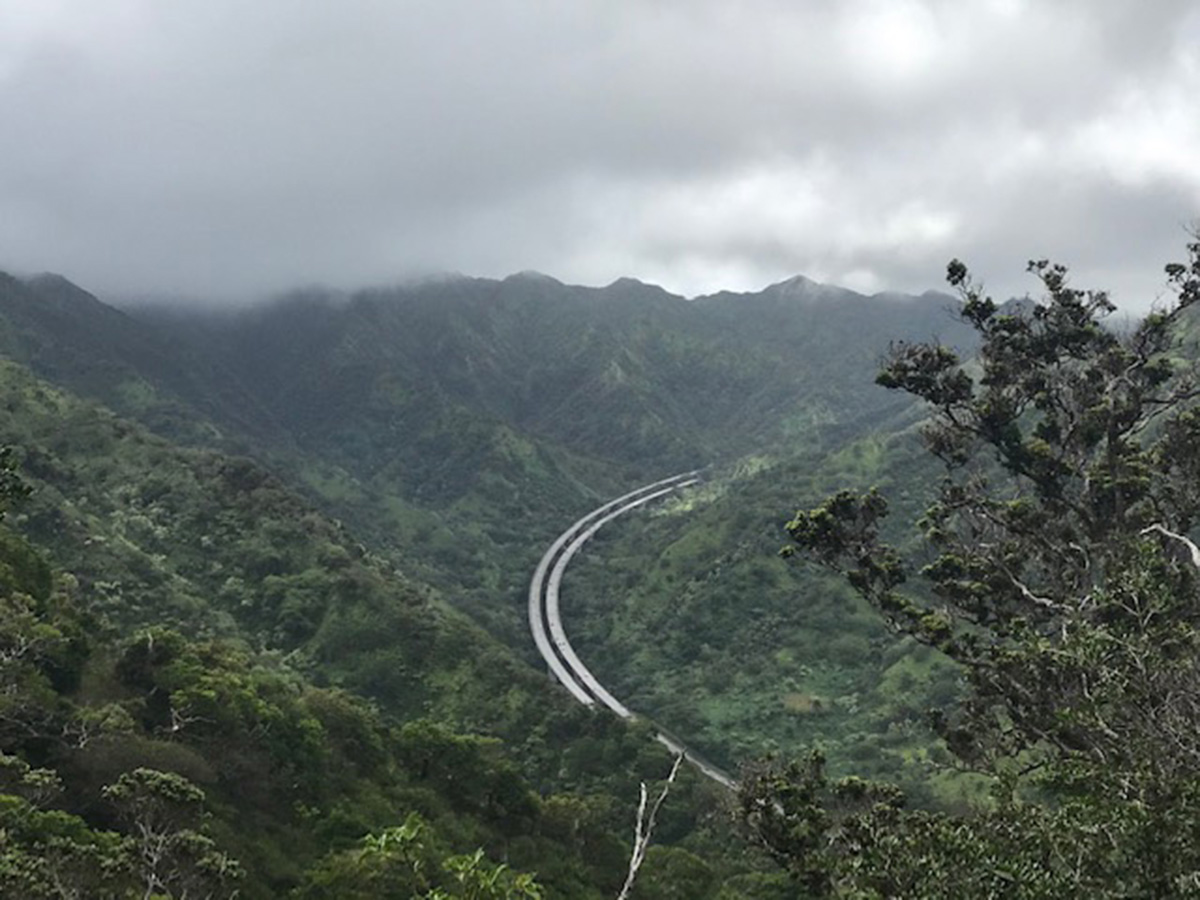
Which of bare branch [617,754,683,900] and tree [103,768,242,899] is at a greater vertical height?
bare branch [617,754,683,900]

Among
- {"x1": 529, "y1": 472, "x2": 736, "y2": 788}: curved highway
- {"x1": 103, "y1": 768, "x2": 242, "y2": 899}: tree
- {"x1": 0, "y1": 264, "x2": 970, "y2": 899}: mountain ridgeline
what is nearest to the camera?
{"x1": 103, "y1": 768, "x2": 242, "y2": 899}: tree

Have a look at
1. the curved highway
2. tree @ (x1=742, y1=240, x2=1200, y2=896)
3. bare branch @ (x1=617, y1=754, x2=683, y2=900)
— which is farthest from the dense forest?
the curved highway

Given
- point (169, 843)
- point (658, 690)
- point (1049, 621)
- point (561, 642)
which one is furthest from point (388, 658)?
point (1049, 621)

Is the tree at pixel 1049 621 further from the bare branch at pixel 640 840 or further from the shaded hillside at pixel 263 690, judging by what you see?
the shaded hillside at pixel 263 690

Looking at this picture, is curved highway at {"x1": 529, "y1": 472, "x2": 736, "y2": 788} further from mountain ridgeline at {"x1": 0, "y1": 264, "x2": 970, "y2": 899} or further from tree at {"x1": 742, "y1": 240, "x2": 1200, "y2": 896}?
tree at {"x1": 742, "y1": 240, "x2": 1200, "y2": 896}

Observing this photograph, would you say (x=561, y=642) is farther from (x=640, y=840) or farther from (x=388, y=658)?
(x=640, y=840)

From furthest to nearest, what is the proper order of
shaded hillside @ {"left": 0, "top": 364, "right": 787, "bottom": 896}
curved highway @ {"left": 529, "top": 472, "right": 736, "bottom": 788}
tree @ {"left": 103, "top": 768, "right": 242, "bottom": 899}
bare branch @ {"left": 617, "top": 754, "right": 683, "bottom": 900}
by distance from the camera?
curved highway @ {"left": 529, "top": 472, "right": 736, "bottom": 788}, shaded hillside @ {"left": 0, "top": 364, "right": 787, "bottom": 896}, tree @ {"left": 103, "top": 768, "right": 242, "bottom": 899}, bare branch @ {"left": 617, "top": 754, "right": 683, "bottom": 900}

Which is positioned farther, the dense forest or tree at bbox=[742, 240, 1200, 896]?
the dense forest

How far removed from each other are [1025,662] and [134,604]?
2975 inches

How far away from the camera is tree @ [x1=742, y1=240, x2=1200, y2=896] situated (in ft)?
37.5

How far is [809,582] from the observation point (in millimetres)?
141750

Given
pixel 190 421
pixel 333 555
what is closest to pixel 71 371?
pixel 190 421

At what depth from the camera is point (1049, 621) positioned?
24172 mm

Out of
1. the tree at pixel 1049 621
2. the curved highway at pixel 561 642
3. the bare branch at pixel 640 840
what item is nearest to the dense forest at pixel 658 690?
the tree at pixel 1049 621
